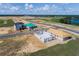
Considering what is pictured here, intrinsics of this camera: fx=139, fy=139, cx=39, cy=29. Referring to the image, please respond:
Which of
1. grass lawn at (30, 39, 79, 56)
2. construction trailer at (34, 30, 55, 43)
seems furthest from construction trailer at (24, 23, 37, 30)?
grass lawn at (30, 39, 79, 56)

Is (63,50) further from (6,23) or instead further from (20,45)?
(6,23)

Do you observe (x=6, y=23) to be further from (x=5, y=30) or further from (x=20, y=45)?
(x=20, y=45)

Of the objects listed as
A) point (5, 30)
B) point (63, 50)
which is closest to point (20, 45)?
point (5, 30)

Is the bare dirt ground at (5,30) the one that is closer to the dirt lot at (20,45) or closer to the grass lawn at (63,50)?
the dirt lot at (20,45)

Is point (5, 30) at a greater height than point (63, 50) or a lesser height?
greater

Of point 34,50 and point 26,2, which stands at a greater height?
point 26,2

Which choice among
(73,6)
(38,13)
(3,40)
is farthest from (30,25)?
(73,6)

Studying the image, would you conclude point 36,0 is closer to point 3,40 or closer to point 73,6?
point 73,6
